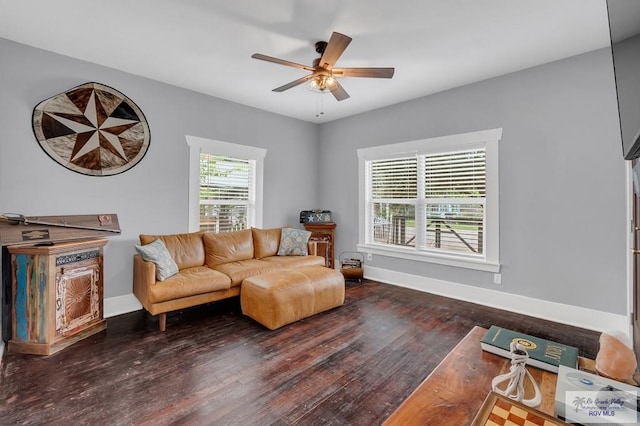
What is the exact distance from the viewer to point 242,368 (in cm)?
226

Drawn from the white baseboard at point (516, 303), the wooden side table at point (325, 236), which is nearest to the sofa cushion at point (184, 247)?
the wooden side table at point (325, 236)

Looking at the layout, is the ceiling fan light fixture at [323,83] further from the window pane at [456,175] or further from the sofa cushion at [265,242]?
the sofa cushion at [265,242]

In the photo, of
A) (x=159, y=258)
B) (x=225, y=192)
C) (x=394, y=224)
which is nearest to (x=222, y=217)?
(x=225, y=192)

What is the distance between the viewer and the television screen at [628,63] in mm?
789

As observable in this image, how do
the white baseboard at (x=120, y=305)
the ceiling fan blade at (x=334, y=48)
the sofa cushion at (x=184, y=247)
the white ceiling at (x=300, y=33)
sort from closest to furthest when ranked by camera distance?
the ceiling fan blade at (x=334, y=48), the white ceiling at (x=300, y=33), the white baseboard at (x=120, y=305), the sofa cushion at (x=184, y=247)

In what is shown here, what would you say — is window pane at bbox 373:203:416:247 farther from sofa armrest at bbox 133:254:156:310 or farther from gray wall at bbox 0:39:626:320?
sofa armrest at bbox 133:254:156:310

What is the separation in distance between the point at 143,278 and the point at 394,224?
3475 mm

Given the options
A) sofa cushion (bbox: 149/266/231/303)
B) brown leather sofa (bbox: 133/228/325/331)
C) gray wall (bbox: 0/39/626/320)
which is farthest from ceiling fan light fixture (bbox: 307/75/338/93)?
sofa cushion (bbox: 149/266/231/303)

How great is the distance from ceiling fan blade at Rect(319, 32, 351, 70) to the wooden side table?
284 cm

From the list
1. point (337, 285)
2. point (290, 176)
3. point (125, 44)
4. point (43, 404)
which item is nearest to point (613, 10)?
point (337, 285)

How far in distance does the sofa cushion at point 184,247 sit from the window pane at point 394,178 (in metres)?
2.82

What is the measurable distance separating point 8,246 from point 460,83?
4.92m

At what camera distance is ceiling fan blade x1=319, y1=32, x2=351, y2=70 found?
216cm

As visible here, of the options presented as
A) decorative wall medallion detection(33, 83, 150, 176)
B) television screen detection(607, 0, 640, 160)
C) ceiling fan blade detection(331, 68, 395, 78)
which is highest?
ceiling fan blade detection(331, 68, 395, 78)
